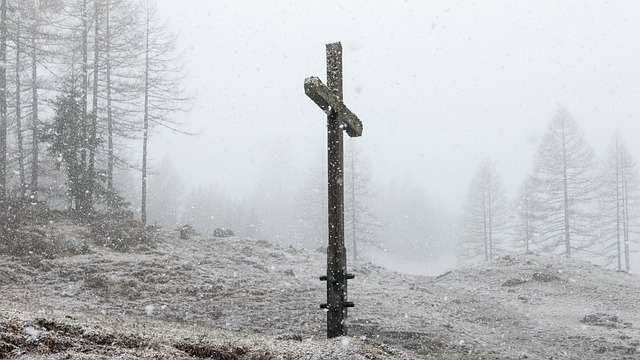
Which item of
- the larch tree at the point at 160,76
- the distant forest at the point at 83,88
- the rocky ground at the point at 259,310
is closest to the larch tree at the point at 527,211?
the rocky ground at the point at 259,310

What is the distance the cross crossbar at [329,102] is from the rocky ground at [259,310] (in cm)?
329

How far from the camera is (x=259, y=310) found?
1212 centimetres

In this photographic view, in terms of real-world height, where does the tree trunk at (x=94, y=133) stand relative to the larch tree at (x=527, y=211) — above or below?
above

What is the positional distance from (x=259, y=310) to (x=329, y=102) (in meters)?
7.08

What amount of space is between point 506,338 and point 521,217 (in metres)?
34.2

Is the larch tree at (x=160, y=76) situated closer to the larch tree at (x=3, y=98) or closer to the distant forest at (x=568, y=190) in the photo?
the larch tree at (x=3, y=98)

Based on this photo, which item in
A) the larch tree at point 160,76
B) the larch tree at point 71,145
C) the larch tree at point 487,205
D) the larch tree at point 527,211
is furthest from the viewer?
the larch tree at point 487,205

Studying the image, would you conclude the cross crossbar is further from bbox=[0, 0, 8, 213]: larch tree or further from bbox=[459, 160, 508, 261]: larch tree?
bbox=[459, 160, 508, 261]: larch tree

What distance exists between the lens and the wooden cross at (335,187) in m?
6.66

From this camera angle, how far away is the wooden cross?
666cm

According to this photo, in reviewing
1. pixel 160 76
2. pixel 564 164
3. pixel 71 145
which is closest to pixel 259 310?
pixel 71 145

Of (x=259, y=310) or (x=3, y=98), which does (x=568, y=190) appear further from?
(x=3, y=98)

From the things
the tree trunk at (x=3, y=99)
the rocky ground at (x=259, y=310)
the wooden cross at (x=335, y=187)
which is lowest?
the rocky ground at (x=259, y=310)

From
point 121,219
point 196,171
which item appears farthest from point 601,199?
point 196,171
